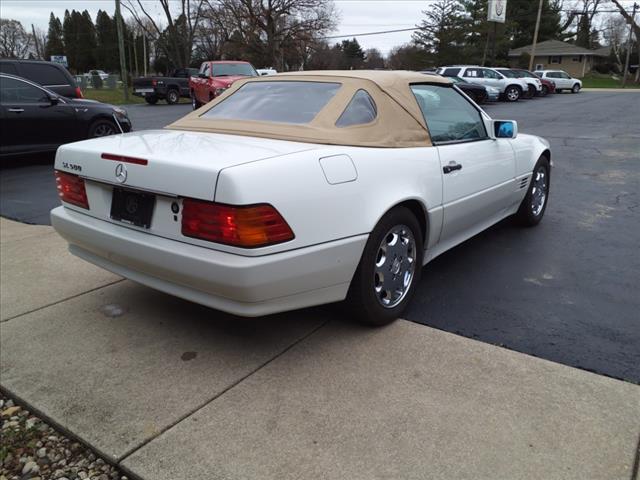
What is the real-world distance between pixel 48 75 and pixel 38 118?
2471 mm

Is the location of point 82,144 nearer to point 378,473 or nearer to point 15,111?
point 378,473

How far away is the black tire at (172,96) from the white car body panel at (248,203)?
2412cm

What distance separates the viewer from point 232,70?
19.1 m

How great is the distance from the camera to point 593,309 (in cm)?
346

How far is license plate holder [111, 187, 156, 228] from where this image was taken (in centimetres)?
272

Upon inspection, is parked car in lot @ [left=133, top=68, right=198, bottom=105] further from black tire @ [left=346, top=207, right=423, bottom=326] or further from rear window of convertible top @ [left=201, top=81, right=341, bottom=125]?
black tire @ [left=346, top=207, right=423, bottom=326]

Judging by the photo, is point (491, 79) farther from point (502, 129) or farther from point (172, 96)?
point (502, 129)

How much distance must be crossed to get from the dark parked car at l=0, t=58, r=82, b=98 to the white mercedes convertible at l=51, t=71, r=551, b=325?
8164 mm

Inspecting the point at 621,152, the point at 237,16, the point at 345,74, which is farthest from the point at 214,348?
the point at 237,16

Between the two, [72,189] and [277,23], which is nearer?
[72,189]

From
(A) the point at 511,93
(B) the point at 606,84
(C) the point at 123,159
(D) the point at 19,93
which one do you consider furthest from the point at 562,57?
(C) the point at 123,159

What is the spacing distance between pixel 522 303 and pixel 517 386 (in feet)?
3.42

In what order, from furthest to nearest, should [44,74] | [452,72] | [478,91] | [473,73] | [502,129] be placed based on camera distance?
[473,73], [452,72], [478,91], [44,74], [502,129]

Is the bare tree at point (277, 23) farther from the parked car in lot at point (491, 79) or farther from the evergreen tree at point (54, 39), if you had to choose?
the evergreen tree at point (54, 39)
